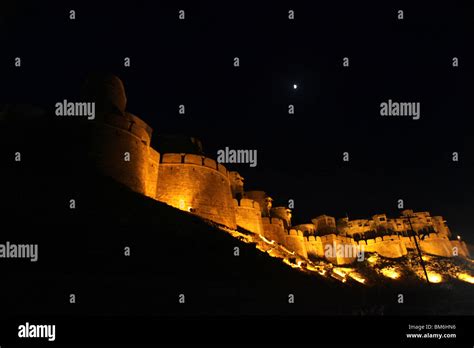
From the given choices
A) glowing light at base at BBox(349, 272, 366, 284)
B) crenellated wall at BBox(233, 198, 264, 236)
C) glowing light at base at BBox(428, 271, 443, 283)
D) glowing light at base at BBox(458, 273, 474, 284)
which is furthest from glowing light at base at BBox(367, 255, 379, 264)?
crenellated wall at BBox(233, 198, 264, 236)

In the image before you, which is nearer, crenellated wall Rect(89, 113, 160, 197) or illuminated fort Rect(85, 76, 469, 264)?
crenellated wall Rect(89, 113, 160, 197)

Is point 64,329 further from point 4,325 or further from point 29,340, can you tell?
point 4,325

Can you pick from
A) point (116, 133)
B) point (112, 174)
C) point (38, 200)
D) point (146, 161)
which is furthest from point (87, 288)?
point (146, 161)

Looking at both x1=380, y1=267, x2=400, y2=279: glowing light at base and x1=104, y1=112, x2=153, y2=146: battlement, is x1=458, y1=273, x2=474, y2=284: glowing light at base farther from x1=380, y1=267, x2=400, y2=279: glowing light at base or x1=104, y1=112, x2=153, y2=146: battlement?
x1=104, y1=112, x2=153, y2=146: battlement

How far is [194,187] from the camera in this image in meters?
20.4

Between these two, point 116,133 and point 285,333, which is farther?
point 116,133

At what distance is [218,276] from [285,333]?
120 inches

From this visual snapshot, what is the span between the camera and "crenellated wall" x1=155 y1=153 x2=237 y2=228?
19.5 meters

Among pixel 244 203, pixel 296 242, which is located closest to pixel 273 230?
pixel 296 242

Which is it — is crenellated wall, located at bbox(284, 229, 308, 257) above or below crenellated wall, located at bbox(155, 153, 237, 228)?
below

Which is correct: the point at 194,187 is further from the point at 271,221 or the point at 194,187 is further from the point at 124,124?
the point at 271,221

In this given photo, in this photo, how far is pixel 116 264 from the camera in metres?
7.60

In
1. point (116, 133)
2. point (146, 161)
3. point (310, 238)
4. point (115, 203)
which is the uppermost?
point (116, 133)

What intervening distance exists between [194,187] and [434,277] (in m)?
25.9
